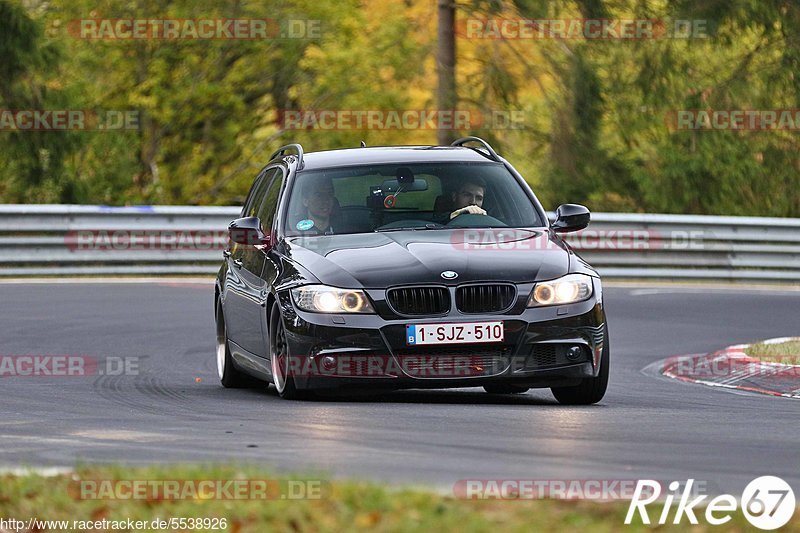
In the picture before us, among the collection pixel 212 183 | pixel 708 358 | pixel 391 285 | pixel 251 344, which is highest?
pixel 391 285

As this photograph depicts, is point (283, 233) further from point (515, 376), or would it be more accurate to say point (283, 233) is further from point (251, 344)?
point (515, 376)

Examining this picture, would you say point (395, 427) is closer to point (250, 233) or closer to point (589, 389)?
point (589, 389)

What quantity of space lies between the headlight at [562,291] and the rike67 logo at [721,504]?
3441 mm

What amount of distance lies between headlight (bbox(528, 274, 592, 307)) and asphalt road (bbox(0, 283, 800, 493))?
65 centimetres

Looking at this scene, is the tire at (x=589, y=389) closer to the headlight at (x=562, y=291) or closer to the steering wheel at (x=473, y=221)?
the headlight at (x=562, y=291)

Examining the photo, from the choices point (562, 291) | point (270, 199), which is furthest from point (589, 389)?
point (270, 199)

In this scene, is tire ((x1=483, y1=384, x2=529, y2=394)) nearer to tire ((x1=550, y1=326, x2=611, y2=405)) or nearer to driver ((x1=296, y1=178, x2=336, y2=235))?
tire ((x1=550, y1=326, x2=611, y2=405))

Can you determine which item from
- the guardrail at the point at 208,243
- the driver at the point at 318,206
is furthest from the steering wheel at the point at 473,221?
the guardrail at the point at 208,243

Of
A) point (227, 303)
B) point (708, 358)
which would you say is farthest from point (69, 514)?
point (708, 358)

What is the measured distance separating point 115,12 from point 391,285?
3471 centimetres

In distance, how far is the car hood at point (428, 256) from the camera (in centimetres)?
1013

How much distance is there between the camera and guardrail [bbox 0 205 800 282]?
24.8 metres

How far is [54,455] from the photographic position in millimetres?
7828

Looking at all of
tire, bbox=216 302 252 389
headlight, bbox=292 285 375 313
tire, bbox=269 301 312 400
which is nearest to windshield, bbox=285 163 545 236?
tire, bbox=269 301 312 400
